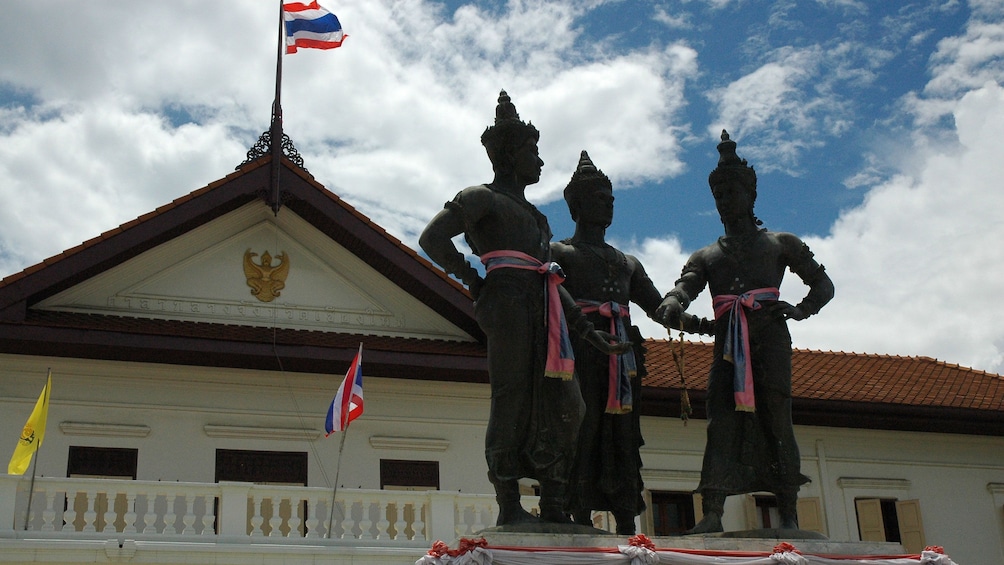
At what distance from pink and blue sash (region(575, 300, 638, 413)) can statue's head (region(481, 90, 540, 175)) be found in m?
0.85

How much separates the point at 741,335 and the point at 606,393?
775 millimetres

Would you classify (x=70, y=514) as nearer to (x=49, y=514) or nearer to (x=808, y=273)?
(x=49, y=514)

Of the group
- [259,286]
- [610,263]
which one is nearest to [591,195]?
[610,263]

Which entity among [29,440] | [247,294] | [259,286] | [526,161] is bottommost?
[29,440]

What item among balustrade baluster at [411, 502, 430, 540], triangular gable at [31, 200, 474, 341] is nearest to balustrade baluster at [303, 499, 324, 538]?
balustrade baluster at [411, 502, 430, 540]

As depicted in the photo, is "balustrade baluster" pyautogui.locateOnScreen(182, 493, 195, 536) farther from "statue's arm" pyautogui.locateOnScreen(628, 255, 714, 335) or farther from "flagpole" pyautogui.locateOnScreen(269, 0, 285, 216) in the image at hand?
"statue's arm" pyautogui.locateOnScreen(628, 255, 714, 335)

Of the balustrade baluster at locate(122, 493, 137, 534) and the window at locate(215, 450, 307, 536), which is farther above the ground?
the window at locate(215, 450, 307, 536)

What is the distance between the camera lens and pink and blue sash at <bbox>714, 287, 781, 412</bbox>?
6621mm

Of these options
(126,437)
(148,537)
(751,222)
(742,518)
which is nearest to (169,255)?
(126,437)

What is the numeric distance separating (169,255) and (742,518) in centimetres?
934

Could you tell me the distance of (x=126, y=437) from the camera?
56.6ft

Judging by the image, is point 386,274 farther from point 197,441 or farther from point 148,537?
point 148,537

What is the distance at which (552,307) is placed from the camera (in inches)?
252

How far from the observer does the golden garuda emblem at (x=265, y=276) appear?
62.8 feet
